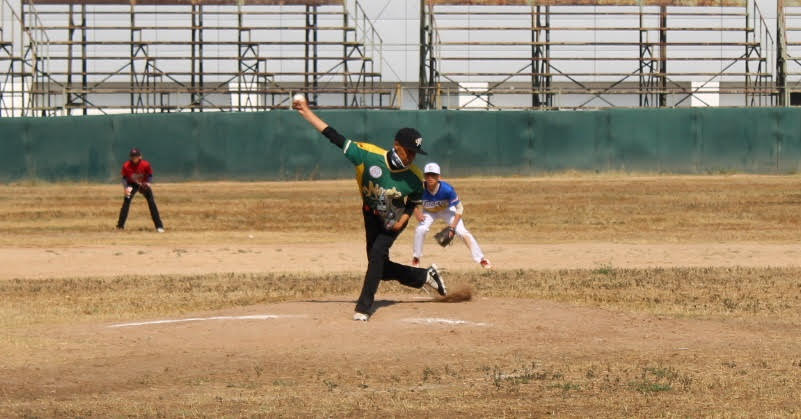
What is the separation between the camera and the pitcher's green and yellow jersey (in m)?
11.0

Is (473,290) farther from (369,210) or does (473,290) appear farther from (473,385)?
(473,385)

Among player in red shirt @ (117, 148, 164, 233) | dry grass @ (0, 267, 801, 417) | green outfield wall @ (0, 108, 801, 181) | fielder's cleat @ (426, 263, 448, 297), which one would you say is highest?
green outfield wall @ (0, 108, 801, 181)

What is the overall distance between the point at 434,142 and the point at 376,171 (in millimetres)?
25284

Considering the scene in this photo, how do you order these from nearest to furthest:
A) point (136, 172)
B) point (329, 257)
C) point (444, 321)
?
point (444, 321), point (329, 257), point (136, 172)

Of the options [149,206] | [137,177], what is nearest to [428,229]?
[149,206]

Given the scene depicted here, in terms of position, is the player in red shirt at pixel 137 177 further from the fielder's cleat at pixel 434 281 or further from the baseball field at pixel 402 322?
the fielder's cleat at pixel 434 281

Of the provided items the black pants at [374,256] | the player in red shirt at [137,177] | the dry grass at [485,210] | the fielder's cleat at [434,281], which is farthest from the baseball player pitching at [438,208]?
the player in red shirt at [137,177]

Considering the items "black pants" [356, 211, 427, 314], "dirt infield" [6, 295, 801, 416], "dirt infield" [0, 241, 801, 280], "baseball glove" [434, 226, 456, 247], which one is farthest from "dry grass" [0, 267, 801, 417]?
"dirt infield" [0, 241, 801, 280]

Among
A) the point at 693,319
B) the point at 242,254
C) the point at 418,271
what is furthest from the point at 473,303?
the point at 242,254

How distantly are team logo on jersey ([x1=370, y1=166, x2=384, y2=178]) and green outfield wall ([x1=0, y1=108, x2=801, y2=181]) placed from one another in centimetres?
2477

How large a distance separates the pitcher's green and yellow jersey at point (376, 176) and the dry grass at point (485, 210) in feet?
37.3

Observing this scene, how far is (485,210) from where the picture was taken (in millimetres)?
27719

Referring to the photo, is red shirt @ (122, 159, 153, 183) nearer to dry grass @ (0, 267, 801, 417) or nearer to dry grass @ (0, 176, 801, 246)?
dry grass @ (0, 176, 801, 246)

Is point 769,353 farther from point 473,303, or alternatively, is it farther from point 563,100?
point 563,100
